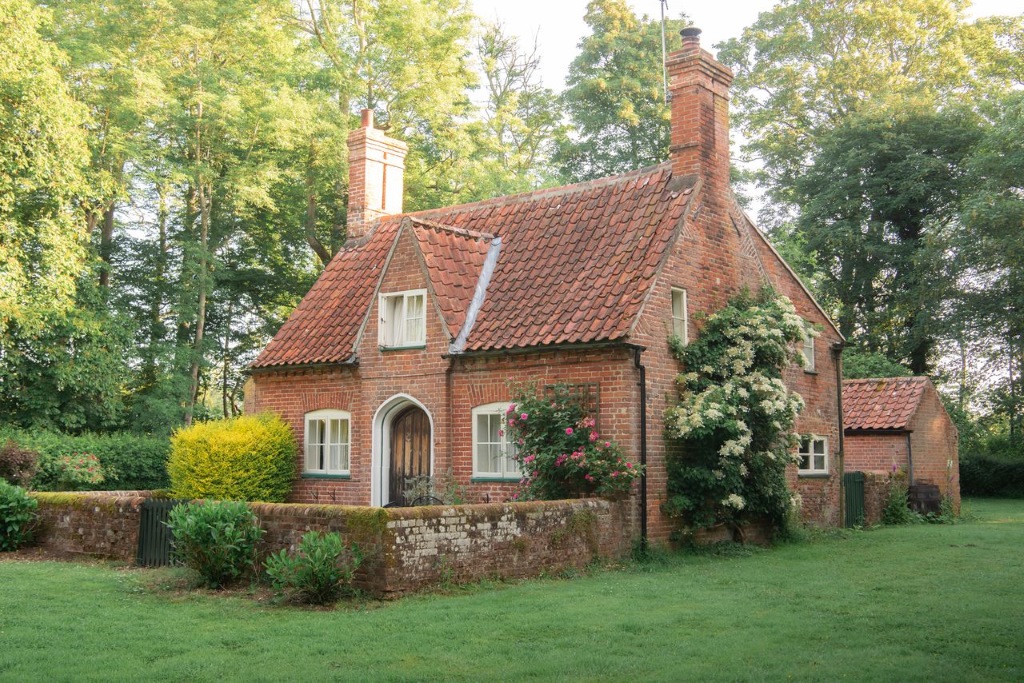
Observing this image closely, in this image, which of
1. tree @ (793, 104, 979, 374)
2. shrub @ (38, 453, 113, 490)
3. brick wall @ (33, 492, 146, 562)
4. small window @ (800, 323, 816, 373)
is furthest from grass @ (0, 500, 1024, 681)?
tree @ (793, 104, 979, 374)

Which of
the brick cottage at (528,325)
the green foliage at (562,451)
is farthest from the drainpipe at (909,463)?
the green foliage at (562,451)

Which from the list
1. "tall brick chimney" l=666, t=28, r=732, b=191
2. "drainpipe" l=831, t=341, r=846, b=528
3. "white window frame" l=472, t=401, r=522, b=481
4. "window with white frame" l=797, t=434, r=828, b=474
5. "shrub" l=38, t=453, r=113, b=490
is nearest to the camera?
"white window frame" l=472, t=401, r=522, b=481

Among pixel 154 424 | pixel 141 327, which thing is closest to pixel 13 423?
pixel 154 424

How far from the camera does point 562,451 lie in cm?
1593

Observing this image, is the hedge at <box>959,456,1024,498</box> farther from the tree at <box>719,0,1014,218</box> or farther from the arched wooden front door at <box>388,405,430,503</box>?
the arched wooden front door at <box>388,405,430,503</box>

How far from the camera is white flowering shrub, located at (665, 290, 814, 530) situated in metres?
16.5

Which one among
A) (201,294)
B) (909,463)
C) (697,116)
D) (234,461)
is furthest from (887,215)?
(234,461)

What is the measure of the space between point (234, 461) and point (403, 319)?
15.0ft

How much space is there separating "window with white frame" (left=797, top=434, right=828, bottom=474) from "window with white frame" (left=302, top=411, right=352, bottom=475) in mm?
10242

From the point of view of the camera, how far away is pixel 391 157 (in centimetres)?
2478

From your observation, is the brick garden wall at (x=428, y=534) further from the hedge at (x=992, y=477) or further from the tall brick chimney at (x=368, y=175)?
the hedge at (x=992, y=477)

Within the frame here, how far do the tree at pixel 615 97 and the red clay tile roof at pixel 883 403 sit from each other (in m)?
17.3

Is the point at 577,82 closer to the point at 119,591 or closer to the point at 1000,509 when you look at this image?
the point at 1000,509

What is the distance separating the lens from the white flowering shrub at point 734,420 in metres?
16.5
